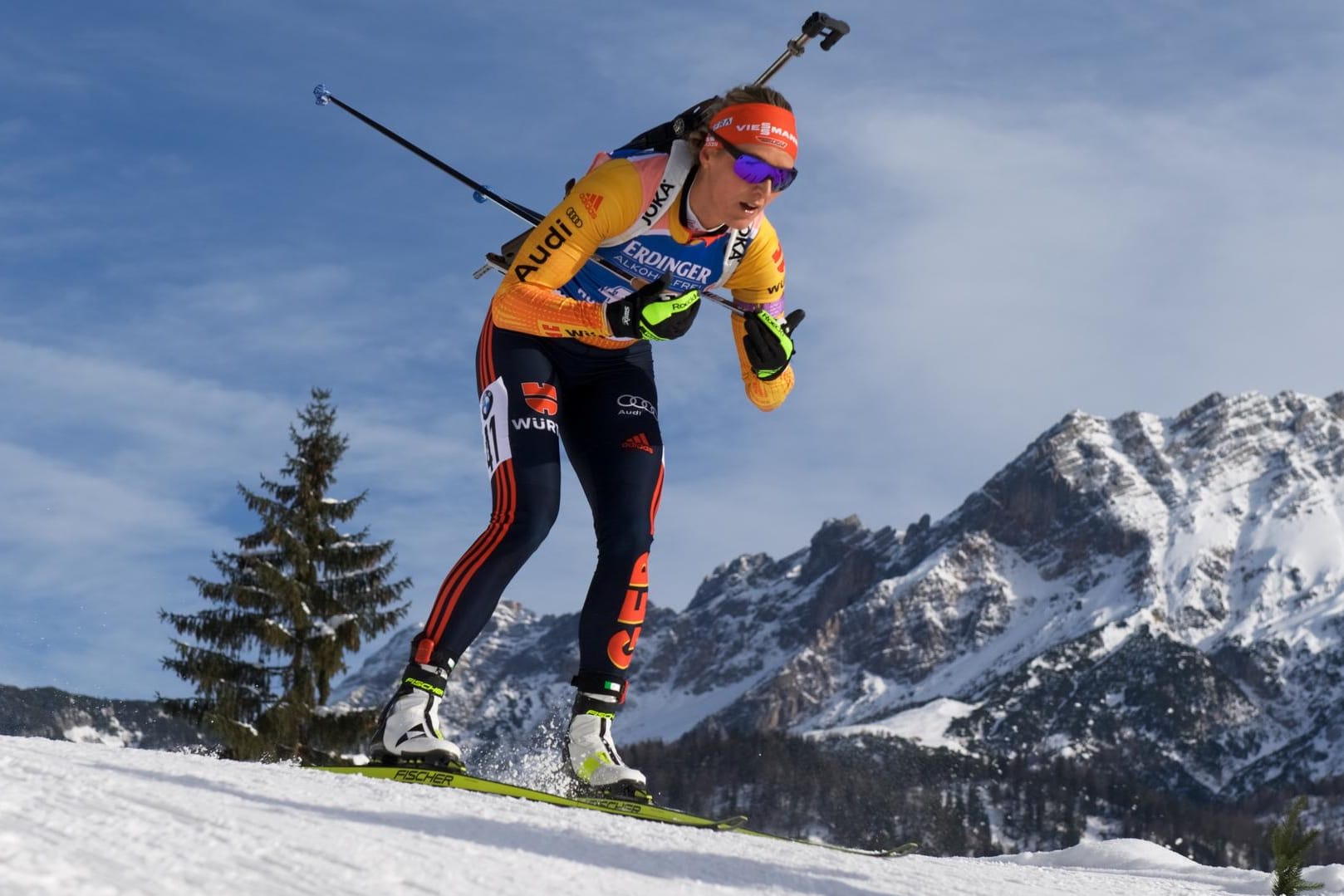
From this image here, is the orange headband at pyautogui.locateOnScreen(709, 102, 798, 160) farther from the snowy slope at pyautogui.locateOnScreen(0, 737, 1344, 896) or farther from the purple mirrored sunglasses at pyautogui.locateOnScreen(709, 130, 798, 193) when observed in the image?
the snowy slope at pyautogui.locateOnScreen(0, 737, 1344, 896)

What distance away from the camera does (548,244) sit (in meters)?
A: 6.06

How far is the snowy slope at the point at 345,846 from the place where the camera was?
9.99 feet

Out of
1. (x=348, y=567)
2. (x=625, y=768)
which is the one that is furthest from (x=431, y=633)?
(x=348, y=567)

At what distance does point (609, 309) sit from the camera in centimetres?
595

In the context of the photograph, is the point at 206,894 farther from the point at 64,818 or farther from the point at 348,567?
the point at 348,567

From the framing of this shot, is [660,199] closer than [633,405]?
Yes

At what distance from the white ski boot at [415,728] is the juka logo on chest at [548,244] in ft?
5.79

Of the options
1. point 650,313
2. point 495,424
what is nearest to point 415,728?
point 495,424

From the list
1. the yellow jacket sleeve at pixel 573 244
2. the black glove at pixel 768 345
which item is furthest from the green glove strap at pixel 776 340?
the yellow jacket sleeve at pixel 573 244

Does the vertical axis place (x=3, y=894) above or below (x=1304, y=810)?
below

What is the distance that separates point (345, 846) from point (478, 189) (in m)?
4.50

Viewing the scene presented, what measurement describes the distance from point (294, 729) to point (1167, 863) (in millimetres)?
21584

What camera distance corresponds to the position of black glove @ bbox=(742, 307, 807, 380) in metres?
6.68

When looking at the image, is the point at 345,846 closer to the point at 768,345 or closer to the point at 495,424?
the point at 495,424
